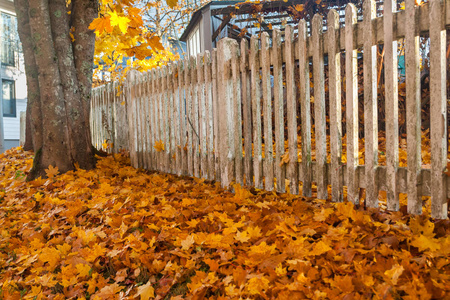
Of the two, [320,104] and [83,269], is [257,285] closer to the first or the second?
[83,269]

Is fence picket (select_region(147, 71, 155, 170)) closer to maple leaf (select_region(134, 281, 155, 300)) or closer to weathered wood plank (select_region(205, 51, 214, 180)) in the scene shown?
weathered wood plank (select_region(205, 51, 214, 180))

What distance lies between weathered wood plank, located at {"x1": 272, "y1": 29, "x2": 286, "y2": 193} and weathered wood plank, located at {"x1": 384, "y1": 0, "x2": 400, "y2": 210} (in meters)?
1.05

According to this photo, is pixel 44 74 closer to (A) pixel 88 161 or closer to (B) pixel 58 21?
(B) pixel 58 21

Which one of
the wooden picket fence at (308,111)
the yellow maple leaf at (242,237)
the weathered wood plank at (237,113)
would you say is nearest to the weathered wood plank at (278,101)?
the wooden picket fence at (308,111)

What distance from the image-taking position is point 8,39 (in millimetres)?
18125

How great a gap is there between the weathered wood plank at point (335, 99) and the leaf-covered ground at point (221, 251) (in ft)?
0.88

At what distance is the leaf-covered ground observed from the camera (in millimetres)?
1888

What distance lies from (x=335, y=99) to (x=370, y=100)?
294 millimetres

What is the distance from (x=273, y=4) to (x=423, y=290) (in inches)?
347

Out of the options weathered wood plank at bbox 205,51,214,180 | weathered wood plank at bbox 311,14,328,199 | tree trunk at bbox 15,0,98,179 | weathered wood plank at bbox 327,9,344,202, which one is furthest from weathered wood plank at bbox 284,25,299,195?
tree trunk at bbox 15,0,98,179

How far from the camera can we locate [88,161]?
5.93 metres

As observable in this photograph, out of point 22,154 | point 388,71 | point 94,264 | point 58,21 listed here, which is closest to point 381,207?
point 388,71

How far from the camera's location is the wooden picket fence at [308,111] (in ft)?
7.97

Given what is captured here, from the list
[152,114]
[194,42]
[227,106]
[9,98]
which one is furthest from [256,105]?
[9,98]
